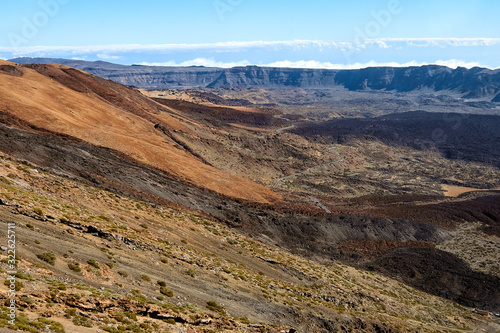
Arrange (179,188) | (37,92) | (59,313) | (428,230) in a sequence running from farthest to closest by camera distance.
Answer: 1. (37,92)
2. (428,230)
3. (179,188)
4. (59,313)

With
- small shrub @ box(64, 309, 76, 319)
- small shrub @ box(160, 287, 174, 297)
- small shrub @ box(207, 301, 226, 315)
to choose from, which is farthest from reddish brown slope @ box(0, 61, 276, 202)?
small shrub @ box(64, 309, 76, 319)

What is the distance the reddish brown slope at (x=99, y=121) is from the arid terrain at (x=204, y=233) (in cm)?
45

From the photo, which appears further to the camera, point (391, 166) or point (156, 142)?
point (391, 166)

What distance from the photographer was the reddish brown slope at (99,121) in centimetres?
6316

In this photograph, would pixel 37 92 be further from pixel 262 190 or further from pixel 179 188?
pixel 262 190

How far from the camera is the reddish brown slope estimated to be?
2486 inches

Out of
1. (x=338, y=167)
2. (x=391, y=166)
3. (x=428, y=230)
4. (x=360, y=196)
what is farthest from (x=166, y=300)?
(x=391, y=166)

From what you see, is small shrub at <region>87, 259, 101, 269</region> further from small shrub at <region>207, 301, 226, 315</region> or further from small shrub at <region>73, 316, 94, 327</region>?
small shrub at <region>207, 301, 226, 315</region>

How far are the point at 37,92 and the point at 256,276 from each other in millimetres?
63202

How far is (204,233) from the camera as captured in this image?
38.6 m

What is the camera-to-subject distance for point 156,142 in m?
78.2

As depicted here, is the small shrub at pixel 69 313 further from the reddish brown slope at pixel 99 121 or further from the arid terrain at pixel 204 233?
the reddish brown slope at pixel 99 121

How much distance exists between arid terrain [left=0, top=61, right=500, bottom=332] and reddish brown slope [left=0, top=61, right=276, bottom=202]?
0.45 metres

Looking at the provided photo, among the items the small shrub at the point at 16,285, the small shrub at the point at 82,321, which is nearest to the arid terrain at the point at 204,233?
the small shrub at the point at 82,321
